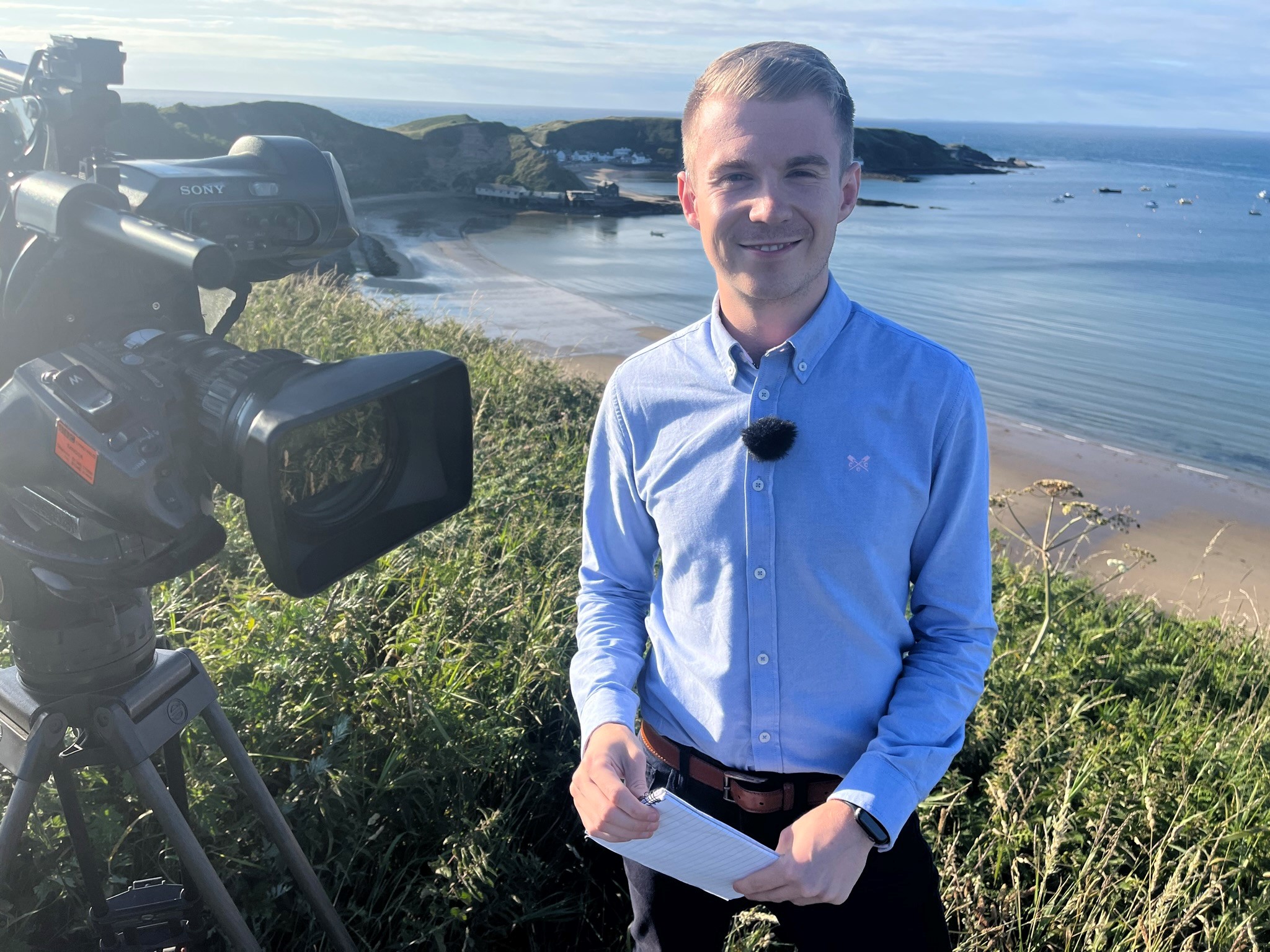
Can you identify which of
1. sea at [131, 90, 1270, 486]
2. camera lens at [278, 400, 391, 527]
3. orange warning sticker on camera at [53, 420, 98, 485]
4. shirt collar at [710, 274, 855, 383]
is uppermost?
shirt collar at [710, 274, 855, 383]

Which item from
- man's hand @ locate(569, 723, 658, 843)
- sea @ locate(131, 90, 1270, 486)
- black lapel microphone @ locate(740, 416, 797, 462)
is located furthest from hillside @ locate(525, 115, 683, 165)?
man's hand @ locate(569, 723, 658, 843)

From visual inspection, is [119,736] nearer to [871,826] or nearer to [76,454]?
[76,454]

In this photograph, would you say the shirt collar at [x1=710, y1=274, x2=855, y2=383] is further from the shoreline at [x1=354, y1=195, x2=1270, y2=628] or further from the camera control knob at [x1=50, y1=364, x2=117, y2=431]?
the shoreline at [x1=354, y1=195, x2=1270, y2=628]

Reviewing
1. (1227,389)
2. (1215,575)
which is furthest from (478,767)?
(1227,389)

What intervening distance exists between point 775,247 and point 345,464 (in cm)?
85

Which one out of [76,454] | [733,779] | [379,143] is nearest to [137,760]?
[76,454]

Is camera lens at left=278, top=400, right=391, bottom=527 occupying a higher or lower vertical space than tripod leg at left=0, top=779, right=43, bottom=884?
higher

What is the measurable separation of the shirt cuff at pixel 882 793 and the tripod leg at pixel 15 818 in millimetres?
1342

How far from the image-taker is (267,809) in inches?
68.3

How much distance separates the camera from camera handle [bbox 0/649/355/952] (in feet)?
5.00

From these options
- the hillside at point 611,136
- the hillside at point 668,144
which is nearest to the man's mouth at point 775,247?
the hillside at point 668,144

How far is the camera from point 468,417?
5.19ft

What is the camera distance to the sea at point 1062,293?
15344mm

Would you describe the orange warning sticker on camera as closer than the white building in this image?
Yes
